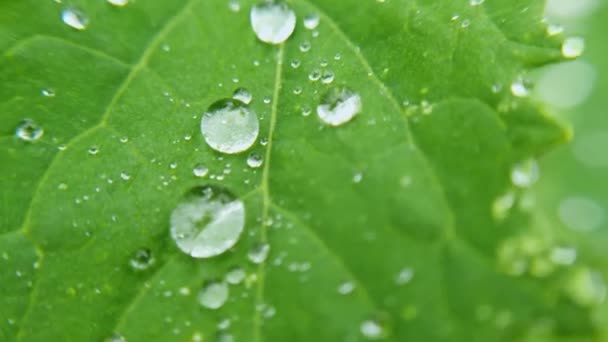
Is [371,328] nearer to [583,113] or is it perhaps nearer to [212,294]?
[212,294]

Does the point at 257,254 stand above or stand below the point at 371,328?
above

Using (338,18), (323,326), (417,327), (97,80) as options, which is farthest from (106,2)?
Result: (417,327)

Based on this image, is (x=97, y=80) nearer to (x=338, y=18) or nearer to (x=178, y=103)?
(x=178, y=103)

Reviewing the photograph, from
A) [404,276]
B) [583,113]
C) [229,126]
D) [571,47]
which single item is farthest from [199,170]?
[583,113]

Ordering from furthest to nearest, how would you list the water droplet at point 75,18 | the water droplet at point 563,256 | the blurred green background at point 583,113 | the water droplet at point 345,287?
the blurred green background at point 583,113 → the water droplet at point 563,256 → the water droplet at point 345,287 → the water droplet at point 75,18

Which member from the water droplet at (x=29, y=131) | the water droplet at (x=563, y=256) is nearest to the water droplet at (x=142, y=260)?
the water droplet at (x=29, y=131)

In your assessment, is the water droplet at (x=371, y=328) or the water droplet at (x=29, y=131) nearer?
the water droplet at (x=29, y=131)

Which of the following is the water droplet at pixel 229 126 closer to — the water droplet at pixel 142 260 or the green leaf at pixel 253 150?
the green leaf at pixel 253 150
